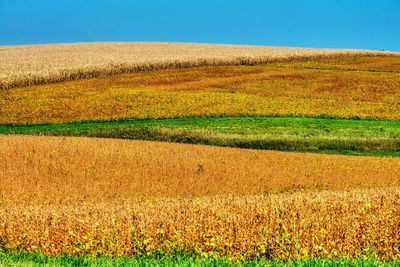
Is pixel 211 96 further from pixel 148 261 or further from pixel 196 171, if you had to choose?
pixel 148 261

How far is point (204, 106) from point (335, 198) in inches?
Result: 1023

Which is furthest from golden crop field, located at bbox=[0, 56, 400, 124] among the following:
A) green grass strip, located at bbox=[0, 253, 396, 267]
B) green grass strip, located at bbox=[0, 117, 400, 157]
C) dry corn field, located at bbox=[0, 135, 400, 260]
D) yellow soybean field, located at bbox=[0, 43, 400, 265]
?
green grass strip, located at bbox=[0, 253, 396, 267]

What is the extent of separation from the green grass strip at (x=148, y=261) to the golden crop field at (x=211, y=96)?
2546 centimetres

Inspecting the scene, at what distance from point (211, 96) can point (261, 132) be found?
37.8 feet

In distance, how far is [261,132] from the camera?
28016 millimetres

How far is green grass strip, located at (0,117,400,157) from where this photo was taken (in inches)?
1029

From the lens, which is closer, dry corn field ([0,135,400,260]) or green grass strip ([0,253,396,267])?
green grass strip ([0,253,396,267])

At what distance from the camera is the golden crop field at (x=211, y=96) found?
33.5 meters

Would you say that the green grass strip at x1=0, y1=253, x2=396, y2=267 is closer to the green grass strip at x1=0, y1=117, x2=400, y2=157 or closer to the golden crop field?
the green grass strip at x1=0, y1=117, x2=400, y2=157

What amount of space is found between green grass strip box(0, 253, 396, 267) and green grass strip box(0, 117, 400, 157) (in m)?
19.2

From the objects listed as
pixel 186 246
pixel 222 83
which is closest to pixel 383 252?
pixel 186 246

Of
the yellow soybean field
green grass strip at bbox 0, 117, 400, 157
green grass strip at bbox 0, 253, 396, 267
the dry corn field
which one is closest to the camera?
green grass strip at bbox 0, 253, 396, 267

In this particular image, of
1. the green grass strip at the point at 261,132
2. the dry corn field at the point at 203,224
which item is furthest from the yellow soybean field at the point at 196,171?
the green grass strip at the point at 261,132

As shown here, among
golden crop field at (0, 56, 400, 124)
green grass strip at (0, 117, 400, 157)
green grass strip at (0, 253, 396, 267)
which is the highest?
golden crop field at (0, 56, 400, 124)
